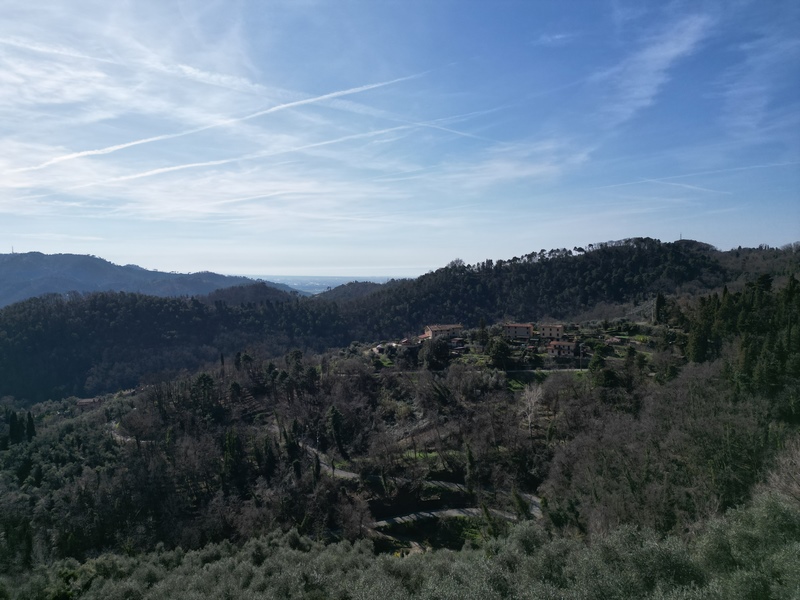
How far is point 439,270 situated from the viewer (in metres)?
111

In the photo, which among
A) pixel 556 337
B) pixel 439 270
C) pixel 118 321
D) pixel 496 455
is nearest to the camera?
pixel 496 455

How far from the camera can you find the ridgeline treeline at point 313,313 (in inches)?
3388

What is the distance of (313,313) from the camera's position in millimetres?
106812

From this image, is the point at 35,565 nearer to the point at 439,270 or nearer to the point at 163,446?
the point at 163,446

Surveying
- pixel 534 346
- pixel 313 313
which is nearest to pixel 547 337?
pixel 534 346

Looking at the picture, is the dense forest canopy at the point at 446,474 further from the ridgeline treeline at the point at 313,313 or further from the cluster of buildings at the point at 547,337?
the ridgeline treeline at the point at 313,313

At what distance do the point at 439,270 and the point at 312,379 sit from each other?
66262 mm

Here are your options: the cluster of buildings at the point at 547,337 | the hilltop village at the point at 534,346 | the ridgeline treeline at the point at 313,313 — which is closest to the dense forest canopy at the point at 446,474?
the hilltop village at the point at 534,346

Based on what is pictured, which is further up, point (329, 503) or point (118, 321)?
point (118, 321)

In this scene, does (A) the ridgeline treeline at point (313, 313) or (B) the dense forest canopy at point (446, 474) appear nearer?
(B) the dense forest canopy at point (446, 474)

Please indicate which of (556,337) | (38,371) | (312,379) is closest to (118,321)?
(38,371)

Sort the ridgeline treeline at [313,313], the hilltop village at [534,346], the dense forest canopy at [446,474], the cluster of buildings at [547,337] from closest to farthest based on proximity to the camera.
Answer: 1. the dense forest canopy at [446,474]
2. the hilltop village at [534,346]
3. the cluster of buildings at [547,337]
4. the ridgeline treeline at [313,313]

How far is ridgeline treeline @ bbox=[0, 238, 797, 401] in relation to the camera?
86062mm

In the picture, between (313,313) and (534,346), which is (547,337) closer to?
(534,346)
